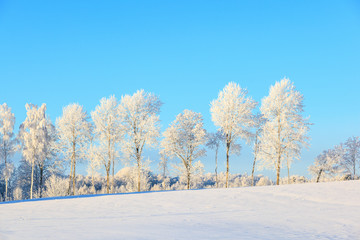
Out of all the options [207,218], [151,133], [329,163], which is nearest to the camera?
[207,218]

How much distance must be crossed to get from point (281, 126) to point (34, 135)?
2707cm

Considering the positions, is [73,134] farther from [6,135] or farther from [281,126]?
[281,126]

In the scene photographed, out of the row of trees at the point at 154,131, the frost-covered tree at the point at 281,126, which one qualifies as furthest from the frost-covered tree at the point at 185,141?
the frost-covered tree at the point at 281,126

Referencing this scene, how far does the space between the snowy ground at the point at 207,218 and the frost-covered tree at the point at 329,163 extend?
26.8 meters

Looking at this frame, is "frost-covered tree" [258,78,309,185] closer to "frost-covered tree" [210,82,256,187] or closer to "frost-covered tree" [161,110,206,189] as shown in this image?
"frost-covered tree" [210,82,256,187]

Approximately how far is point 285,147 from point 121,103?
18.6 metres

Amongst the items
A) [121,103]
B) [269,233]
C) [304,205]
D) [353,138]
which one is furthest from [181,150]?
[353,138]

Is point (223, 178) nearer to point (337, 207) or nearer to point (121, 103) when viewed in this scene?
point (121, 103)

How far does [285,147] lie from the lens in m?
31.5

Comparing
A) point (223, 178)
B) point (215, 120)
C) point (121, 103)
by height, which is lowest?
point (223, 178)

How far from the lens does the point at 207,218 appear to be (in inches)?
497

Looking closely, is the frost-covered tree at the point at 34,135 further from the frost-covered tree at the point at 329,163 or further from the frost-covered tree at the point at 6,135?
the frost-covered tree at the point at 329,163

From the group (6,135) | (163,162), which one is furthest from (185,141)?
(6,135)

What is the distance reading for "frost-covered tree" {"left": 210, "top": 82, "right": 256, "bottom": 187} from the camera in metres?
31.3
